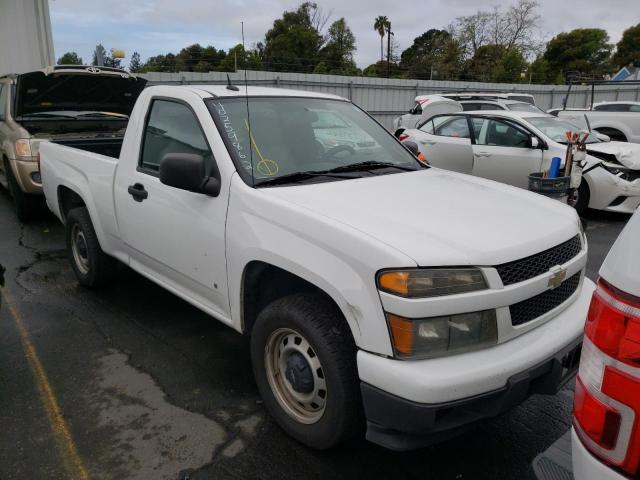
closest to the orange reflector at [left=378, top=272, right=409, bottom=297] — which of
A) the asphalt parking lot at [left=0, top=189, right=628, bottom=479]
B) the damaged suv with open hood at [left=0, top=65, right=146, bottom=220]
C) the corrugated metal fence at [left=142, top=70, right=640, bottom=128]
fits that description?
the asphalt parking lot at [left=0, top=189, right=628, bottom=479]

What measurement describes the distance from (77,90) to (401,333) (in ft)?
22.1

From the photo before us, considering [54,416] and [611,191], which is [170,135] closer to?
[54,416]

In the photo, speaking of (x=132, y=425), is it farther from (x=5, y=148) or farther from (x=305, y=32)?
(x=305, y=32)

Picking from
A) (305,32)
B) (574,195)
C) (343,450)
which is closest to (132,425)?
(343,450)

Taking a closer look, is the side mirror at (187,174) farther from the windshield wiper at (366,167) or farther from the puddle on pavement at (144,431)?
the puddle on pavement at (144,431)

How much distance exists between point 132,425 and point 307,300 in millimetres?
1286

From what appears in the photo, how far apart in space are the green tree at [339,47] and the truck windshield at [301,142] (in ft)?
134

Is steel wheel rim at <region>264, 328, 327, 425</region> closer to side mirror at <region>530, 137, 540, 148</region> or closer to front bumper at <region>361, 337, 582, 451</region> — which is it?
front bumper at <region>361, 337, 582, 451</region>

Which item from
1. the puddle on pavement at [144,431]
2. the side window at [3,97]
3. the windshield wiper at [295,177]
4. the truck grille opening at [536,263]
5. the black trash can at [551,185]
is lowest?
the puddle on pavement at [144,431]

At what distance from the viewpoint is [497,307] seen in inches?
85.1

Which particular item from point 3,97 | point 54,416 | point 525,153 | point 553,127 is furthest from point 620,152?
point 3,97

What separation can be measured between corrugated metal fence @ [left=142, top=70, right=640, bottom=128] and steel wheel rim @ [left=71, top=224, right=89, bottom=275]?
765 centimetres

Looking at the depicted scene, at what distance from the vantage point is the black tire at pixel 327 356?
2322mm

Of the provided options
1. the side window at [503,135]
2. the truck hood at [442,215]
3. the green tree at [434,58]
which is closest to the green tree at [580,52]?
the green tree at [434,58]
